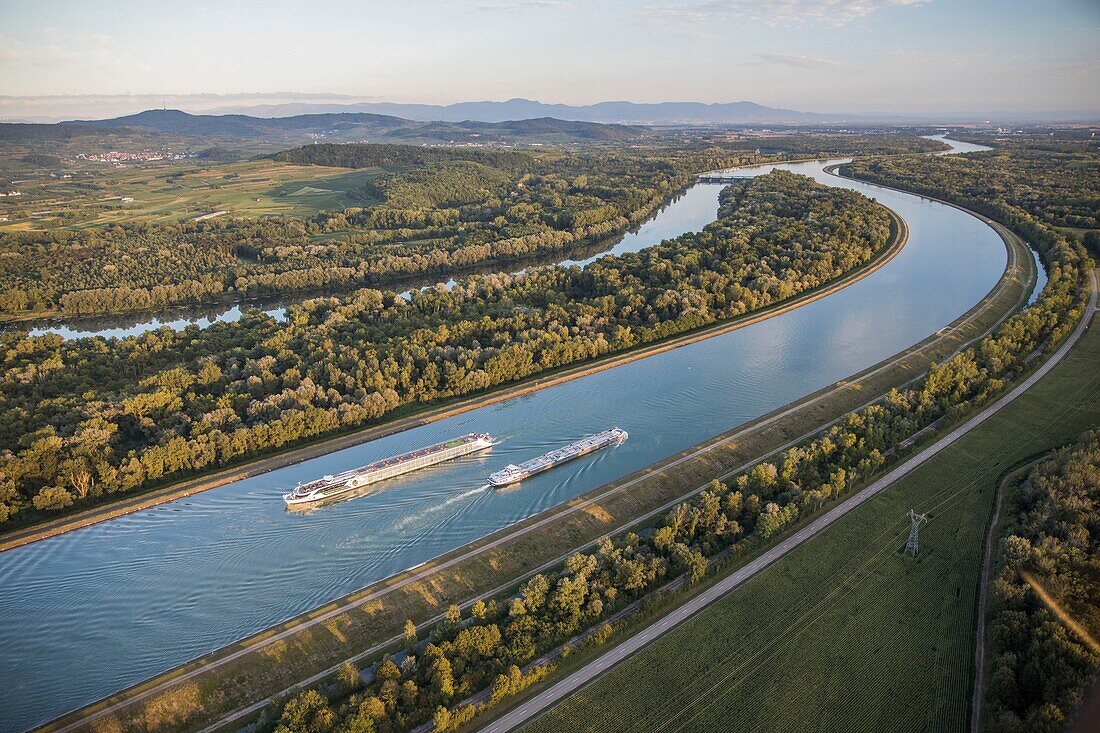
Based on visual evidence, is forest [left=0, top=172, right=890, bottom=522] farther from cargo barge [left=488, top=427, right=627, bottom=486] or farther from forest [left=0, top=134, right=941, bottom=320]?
forest [left=0, top=134, right=941, bottom=320]

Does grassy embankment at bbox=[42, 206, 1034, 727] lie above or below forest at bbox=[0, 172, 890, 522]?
below

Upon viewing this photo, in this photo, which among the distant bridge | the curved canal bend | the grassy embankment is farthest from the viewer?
the distant bridge

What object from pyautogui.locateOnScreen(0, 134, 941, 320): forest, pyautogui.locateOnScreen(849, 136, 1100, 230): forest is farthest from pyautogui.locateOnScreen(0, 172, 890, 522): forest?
pyautogui.locateOnScreen(849, 136, 1100, 230): forest

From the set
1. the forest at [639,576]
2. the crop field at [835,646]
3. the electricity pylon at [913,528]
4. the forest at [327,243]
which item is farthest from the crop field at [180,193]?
the electricity pylon at [913,528]

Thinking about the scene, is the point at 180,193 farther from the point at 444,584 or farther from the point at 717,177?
the point at 444,584

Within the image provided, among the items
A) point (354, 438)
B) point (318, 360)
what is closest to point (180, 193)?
point (318, 360)

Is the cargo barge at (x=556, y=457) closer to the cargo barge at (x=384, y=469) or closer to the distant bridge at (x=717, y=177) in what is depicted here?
the cargo barge at (x=384, y=469)

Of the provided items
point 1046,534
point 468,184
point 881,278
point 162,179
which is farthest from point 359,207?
point 1046,534
